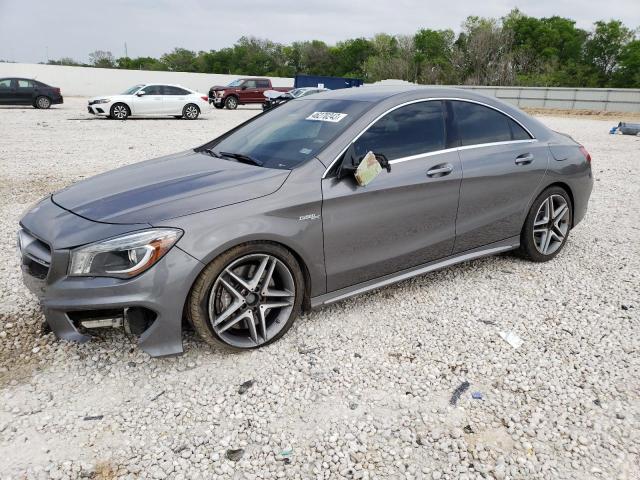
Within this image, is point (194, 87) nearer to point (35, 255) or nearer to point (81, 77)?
point (81, 77)

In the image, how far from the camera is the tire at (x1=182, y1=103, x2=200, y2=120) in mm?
19844

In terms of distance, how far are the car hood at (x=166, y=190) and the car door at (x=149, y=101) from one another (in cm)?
1683

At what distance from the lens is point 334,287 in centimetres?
329

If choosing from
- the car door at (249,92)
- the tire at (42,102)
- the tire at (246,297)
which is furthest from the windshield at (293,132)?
the car door at (249,92)

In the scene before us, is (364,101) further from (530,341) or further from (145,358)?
(145,358)

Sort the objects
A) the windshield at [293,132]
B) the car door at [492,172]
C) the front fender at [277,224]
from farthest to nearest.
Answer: the car door at [492,172]
the windshield at [293,132]
the front fender at [277,224]

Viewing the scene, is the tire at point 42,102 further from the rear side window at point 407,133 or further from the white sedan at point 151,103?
the rear side window at point 407,133

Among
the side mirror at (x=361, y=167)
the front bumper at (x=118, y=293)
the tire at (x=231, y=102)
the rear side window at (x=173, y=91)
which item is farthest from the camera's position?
the tire at (x=231, y=102)

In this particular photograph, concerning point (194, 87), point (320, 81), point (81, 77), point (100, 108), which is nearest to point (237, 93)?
point (320, 81)

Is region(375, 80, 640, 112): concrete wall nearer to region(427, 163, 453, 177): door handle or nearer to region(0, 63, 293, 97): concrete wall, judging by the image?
region(0, 63, 293, 97): concrete wall

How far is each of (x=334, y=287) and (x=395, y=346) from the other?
1.83ft

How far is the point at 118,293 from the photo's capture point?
8.42ft

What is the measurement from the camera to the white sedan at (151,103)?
18328mm

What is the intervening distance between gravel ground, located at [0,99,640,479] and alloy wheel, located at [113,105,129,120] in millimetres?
15720
